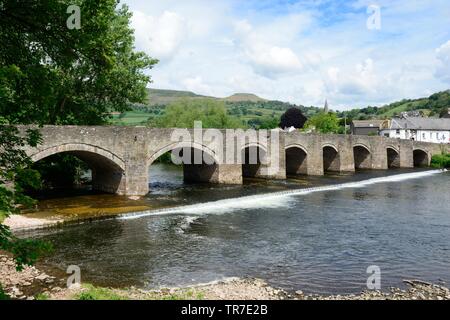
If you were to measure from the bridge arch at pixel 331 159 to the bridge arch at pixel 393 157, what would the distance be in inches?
495

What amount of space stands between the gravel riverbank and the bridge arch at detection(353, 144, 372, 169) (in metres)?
43.2

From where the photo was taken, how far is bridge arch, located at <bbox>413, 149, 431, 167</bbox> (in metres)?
62.9

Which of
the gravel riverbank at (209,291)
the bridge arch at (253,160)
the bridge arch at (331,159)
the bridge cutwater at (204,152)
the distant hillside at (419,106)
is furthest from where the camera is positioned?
the distant hillside at (419,106)

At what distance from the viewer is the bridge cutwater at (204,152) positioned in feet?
84.6

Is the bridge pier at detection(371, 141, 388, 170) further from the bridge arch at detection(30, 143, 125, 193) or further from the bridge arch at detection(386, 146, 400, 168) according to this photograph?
the bridge arch at detection(30, 143, 125, 193)

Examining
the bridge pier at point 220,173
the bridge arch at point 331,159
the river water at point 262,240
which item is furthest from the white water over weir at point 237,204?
the bridge arch at point 331,159

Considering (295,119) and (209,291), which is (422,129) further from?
(209,291)

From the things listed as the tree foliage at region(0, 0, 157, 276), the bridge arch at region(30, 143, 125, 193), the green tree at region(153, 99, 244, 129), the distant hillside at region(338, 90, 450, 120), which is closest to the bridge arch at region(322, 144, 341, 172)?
the green tree at region(153, 99, 244, 129)

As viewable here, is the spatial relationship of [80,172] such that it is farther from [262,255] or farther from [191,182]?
[262,255]

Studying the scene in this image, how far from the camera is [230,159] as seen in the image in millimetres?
35875

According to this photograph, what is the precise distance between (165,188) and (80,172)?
7899mm

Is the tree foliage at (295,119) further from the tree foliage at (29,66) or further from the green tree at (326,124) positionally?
the tree foliage at (29,66)

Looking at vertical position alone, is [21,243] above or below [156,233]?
above
